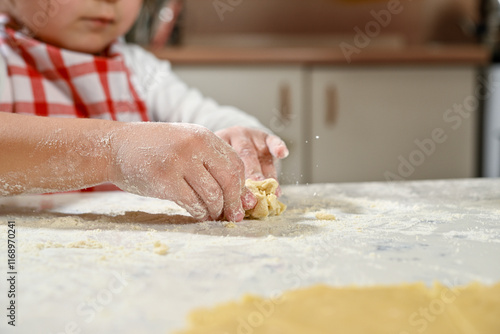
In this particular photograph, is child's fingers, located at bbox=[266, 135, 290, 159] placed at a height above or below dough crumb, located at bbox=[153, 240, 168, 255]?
above

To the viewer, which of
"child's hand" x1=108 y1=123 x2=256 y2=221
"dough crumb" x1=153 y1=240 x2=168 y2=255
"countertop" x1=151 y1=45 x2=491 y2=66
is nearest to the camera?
"dough crumb" x1=153 y1=240 x2=168 y2=255

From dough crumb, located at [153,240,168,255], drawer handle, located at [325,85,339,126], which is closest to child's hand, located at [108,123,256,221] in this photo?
dough crumb, located at [153,240,168,255]

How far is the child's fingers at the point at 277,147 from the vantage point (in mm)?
763

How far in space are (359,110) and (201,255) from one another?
1.38m

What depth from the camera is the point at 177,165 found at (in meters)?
0.58

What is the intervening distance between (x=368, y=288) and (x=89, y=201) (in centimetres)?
54

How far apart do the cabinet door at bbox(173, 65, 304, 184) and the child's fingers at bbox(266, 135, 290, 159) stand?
0.90 metres

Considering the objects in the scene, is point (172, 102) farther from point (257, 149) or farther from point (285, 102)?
point (285, 102)

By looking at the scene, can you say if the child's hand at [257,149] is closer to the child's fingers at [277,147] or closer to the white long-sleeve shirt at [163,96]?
the child's fingers at [277,147]

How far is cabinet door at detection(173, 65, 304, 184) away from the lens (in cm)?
170

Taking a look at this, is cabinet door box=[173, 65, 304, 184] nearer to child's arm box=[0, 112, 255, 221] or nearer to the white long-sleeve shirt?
the white long-sleeve shirt

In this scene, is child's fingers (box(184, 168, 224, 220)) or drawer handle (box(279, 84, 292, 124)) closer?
child's fingers (box(184, 168, 224, 220))

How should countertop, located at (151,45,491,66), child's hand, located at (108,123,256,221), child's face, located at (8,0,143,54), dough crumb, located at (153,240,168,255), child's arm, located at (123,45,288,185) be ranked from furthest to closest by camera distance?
countertop, located at (151,45,491,66)
child's arm, located at (123,45,288,185)
child's face, located at (8,0,143,54)
child's hand, located at (108,123,256,221)
dough crumb, located at (153,240,168,255)

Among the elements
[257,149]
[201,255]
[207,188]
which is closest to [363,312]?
[201,255]
